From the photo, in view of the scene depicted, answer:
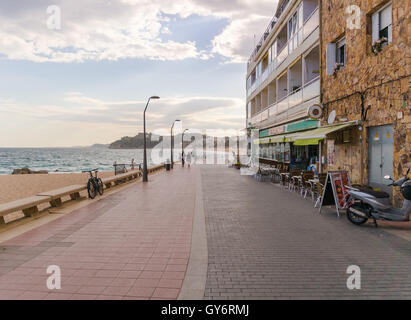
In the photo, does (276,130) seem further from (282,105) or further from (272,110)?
(282,105)

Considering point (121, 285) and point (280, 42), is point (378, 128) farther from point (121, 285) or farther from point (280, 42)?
point (280, 42)

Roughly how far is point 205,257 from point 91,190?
775cm

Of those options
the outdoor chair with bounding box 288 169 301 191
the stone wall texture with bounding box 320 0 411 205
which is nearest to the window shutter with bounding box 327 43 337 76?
the stone wall texture with bounding box 320 0 411 205

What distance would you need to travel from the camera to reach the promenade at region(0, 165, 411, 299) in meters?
4.02

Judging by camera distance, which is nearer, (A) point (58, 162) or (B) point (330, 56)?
(B) point (330, 56)

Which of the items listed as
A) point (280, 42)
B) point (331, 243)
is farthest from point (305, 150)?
point (331, 243)

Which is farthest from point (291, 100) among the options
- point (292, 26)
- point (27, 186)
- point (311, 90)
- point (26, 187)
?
point (27, 186)

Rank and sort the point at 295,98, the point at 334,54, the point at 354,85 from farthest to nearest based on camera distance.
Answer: the point at 295,98
the point at 334,54
the point at 354,85

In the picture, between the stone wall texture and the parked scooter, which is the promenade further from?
the stone wall texture

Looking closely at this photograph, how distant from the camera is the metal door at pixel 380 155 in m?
9.36

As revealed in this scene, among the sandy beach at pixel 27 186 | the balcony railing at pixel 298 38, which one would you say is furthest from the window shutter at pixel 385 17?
the sandy beach at pixel 27 186

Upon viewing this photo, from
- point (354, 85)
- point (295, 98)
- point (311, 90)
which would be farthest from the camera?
point (295, 98)

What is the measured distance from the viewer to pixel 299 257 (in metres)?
5.21
